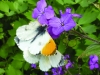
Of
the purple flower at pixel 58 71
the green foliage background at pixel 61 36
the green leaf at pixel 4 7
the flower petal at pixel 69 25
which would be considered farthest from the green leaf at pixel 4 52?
the flower petal at pixel 69 25

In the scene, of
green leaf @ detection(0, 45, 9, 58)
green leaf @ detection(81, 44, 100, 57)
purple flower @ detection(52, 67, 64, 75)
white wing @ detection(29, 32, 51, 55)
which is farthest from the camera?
green leaf @ detection(0, 45, 9, 58)

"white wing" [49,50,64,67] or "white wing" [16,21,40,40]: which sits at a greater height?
"white wing" [16,21,40,40]

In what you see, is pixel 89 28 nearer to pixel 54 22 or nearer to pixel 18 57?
pixel 18 57

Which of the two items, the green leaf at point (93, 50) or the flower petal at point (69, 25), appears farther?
the green leaf at point (93, 50)

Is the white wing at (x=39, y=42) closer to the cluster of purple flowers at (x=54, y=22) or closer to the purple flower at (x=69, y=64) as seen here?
the cluster of purple flowers at (x=54, y=22)

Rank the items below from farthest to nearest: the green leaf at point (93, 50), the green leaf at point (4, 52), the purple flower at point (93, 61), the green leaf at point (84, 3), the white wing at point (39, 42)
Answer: the green leaf at point (4, 52)
the green leaf at point (84, 3)
the purple flower at point (93, 61)
the green leaf at point (93, 50)
the white wing at point (39, 42)

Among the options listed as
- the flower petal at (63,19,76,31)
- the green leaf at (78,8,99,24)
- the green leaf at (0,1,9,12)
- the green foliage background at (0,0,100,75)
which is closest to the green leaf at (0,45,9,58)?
the green foliage background at (0,0,100,75)

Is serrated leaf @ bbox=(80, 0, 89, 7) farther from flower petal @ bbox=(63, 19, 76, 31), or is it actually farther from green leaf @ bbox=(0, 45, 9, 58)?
flower petal @ bbox=(63, 19, 76, 31)

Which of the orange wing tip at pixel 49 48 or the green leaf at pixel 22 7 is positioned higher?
the orange wing tip at pixel 49 48

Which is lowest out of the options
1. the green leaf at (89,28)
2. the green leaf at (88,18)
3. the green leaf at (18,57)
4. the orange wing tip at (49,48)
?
the green leaf at (18,57)
